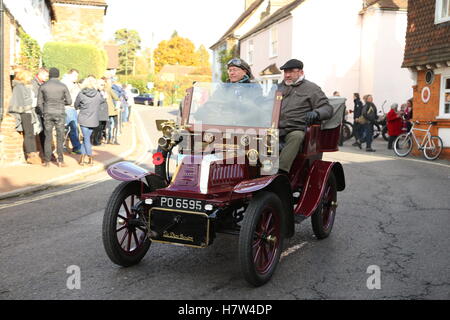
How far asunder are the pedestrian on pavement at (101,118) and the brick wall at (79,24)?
70.9 ft

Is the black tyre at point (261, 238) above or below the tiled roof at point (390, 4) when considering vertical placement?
below

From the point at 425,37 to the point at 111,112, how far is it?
34.3 feet

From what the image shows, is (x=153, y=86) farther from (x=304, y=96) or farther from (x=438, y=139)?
(x=304, y=96)

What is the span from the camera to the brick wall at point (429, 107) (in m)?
15.5

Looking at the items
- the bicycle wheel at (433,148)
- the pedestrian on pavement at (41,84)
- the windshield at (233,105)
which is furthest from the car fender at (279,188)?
the bicycle wheel at (433,148)

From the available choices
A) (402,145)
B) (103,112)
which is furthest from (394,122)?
(103,112)

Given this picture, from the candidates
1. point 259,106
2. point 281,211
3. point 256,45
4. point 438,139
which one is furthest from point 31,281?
point 256,45

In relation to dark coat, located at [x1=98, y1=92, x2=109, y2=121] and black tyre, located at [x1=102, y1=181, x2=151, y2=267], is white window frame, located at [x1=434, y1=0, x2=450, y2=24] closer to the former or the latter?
dark coat, located at [x1=98, y1=92, x2=109, y2=121]

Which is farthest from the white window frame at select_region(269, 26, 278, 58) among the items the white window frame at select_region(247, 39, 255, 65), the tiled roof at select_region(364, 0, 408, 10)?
the tiled roof at select_region(364, 0, 408, 10)

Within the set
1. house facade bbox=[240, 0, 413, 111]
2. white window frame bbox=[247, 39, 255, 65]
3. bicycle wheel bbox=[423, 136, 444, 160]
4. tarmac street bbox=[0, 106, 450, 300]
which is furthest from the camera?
white window frame bbox=[247, 39, 255, 65]

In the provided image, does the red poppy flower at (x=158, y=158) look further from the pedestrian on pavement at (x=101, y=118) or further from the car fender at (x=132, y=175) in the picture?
the pedestrian on pavement at (x=101, y=118)

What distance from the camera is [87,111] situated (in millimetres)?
11039

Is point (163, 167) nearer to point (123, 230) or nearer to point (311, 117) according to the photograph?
point (123, 230)

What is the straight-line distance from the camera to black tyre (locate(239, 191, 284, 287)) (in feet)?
13.2
